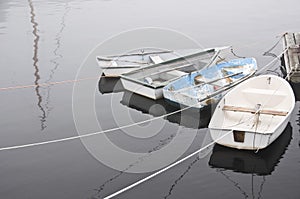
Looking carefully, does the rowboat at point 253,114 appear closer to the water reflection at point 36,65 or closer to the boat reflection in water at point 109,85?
the boat reflection in water at point 109,85

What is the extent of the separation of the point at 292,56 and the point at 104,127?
834 centimetres

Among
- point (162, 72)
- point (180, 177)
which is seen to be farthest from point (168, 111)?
point (180, 177)

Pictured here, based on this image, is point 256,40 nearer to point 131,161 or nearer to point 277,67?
point 277,67

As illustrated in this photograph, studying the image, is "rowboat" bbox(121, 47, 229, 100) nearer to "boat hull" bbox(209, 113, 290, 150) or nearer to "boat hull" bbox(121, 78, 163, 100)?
"boat hull" bbox(121, 78, 163, 100)

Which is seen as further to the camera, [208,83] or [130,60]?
[130,60]

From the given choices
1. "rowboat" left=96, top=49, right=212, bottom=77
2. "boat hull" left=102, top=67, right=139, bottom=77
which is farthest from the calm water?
"rowboat" left=96, top=49, right=212, bottom=77

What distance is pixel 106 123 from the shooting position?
12156 mm

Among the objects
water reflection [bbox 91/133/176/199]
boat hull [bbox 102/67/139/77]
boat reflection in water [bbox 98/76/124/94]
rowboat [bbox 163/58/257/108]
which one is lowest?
water reflection [bbox 91/133/176/199]

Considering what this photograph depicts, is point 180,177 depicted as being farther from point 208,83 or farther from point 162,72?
point 162,72

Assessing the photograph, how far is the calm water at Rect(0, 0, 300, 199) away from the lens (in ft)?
29.2

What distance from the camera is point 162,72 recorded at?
1498 cm

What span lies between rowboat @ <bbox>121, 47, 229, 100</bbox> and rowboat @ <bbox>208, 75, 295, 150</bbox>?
283 cm

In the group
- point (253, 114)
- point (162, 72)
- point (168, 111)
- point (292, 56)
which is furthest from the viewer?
point (292, 56)

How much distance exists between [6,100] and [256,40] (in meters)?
12.4
